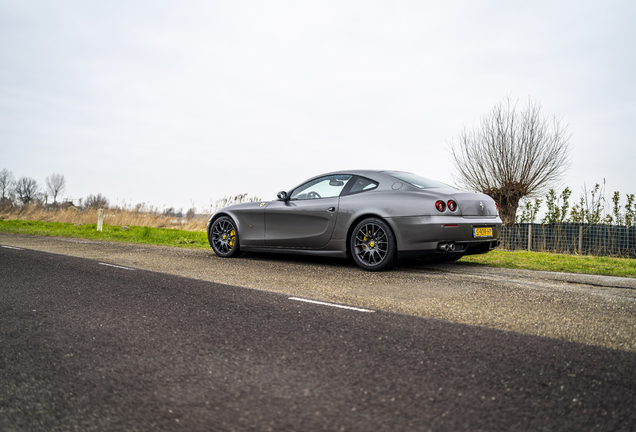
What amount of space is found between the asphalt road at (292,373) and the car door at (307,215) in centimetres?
324

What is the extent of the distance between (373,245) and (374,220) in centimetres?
36

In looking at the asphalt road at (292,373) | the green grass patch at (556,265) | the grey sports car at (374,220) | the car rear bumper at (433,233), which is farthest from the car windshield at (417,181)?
the asphalt road at (292,373)

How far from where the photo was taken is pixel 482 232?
652 centimetres

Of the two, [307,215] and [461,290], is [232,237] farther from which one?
[461,290]

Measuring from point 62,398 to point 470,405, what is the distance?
183 cm

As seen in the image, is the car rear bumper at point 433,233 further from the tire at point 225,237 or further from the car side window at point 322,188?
the tire at point 225,237

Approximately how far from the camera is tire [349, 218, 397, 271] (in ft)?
21.2

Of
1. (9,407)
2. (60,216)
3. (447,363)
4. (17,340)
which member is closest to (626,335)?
(447,363)

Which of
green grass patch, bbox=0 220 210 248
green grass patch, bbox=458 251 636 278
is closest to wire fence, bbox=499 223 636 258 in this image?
green grass patch, bbox=458 251 636 278

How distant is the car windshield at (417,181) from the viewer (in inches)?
265

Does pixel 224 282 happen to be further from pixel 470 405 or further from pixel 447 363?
pixel 470 405

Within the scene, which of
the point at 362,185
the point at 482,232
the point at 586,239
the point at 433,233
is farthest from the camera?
the point at 586,239

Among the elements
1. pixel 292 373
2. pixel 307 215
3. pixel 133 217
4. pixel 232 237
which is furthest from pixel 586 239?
pixel 133 217

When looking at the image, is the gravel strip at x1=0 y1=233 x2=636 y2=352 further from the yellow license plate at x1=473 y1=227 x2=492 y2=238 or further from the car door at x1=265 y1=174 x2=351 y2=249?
the yellow license plate at x1=473 y1=227 x2=492 y2=238
